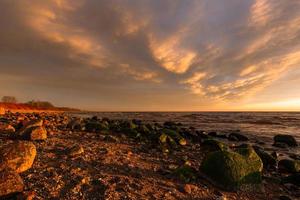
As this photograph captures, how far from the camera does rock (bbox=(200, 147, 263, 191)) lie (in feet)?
21.2

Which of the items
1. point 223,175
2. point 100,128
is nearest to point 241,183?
point 223,175

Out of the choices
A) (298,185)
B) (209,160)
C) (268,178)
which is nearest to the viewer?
(209,160)

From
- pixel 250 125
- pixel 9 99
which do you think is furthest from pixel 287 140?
pixel 9 99

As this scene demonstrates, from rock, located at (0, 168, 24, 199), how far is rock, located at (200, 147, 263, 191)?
210 inches

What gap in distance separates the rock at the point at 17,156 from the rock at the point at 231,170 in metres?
5.50

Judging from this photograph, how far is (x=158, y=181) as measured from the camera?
6.25 metres

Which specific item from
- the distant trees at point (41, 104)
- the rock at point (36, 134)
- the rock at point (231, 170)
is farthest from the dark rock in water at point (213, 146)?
the distant trees at point (41, 104)

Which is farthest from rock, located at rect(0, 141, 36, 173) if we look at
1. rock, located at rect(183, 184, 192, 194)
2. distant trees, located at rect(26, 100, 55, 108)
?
distant trees, located at rect(26, 100, 55, 108)

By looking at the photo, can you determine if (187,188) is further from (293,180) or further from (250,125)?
(250,125)

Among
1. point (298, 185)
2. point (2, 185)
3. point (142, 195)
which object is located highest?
point (2, 185)

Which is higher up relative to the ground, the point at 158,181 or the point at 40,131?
the point at 40,131

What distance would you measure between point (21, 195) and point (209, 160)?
5471 millimetres

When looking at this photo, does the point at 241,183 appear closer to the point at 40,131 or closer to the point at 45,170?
the point at 45,170

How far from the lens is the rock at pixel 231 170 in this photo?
645 cm
